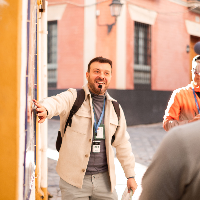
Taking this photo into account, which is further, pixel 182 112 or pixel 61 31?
pixel 61 31

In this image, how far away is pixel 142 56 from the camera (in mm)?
12391

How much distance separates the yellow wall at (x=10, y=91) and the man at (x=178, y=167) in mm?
854

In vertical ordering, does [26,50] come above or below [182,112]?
above

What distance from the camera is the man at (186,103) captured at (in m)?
2.67

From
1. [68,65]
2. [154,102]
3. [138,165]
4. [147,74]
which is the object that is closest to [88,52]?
[68,65]

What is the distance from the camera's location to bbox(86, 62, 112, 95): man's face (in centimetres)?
226

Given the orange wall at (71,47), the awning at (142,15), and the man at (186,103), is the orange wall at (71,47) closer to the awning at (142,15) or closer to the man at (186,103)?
the awning at (142,15)

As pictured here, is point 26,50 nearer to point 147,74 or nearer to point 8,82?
point 8,82

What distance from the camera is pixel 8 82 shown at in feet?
4.46

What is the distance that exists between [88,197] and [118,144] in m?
0.49

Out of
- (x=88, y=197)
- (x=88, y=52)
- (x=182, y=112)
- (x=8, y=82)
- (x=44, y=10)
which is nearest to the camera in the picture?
(x=8, y=82)

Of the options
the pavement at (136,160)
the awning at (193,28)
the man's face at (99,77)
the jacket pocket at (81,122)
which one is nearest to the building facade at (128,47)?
the awning at (193,28)

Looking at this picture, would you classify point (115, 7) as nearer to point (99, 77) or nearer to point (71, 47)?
point (71, 47)

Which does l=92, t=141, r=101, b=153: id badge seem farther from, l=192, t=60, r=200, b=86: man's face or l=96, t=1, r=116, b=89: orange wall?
l=96, t=1, r=116, b=89: orange wall
